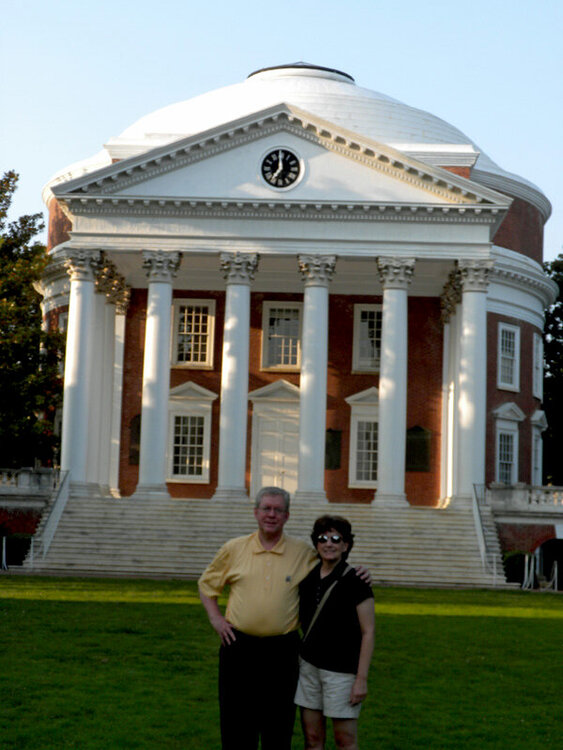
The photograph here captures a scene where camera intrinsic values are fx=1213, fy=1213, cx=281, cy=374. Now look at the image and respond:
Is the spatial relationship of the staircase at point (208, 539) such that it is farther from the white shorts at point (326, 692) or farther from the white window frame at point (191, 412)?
the white shorts at point (326, 692)

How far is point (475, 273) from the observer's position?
4231 centimetres

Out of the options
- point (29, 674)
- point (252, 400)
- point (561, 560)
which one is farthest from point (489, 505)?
point (29, 674)

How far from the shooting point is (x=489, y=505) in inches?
1601

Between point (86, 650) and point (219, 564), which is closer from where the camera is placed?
point (219, 564)

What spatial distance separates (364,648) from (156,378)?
33.6 meters

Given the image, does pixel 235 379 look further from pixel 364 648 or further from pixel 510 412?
pixel 364 648

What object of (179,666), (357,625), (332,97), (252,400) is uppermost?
(332,97)

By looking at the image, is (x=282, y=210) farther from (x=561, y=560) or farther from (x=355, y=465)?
(x=561, y=560)

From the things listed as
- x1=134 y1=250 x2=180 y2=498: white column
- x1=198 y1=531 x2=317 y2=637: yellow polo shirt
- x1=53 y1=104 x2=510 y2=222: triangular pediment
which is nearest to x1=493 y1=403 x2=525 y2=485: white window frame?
x1=53 y1=104 x2=510 y2=222: triangular pediment

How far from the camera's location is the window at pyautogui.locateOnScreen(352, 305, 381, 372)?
48.5 m

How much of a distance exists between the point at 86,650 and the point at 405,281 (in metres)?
27.3

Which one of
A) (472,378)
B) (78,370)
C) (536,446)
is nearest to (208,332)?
(78,370)

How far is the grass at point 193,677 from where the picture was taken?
1196 cm

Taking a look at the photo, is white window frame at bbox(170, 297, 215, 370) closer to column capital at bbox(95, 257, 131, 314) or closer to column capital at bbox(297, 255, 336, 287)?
column capital at bbox(95, 257, 131, 314)
